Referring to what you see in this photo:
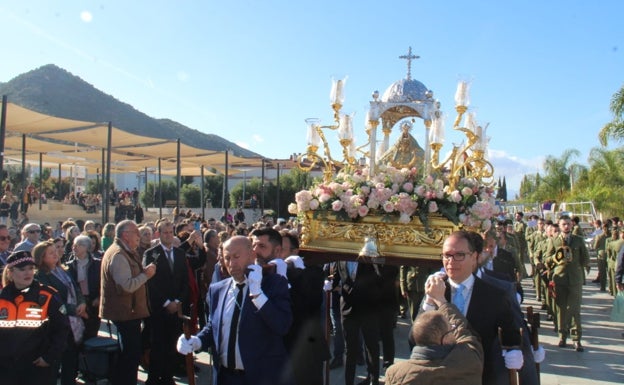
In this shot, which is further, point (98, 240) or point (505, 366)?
point (98, 240)

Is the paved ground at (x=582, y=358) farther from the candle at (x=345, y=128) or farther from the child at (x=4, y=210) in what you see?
the child at (x=4, y=210)

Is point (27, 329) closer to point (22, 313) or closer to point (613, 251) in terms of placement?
point (22, 313)

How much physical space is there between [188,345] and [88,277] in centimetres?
330

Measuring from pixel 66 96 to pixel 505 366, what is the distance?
115 metres

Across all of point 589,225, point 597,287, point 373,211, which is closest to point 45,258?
point 373,211

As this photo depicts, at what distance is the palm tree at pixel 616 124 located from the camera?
65.6 ft

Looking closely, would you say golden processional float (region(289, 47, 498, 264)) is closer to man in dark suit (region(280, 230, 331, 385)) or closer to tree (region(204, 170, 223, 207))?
man in dark suit (region(280, 230, 331, 385))

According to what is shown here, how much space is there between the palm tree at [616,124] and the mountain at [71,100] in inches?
3572

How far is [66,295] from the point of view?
5.67 meters

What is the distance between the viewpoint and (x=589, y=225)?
24.1m

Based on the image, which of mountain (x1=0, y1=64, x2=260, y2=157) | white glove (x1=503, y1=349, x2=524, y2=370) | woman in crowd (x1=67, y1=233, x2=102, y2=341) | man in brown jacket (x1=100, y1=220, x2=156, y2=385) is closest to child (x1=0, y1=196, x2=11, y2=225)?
woman in crowd (x1=67, y1=233, x2=102, y2=341)

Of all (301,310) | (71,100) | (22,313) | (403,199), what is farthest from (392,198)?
(71,100)

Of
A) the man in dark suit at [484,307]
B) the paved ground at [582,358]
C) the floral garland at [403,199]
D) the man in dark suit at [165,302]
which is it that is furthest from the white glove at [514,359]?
the man in dark suit at [165,302]

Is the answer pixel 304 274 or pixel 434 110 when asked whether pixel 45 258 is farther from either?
pixel 434 110
